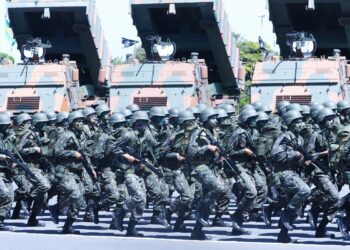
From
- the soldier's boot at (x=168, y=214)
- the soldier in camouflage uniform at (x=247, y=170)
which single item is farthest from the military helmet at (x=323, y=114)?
the soldier's boot at (x=168, y=214)

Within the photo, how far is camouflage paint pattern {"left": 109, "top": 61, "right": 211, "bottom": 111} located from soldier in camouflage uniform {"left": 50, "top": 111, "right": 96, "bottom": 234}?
261 inches

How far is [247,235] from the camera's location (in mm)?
14109

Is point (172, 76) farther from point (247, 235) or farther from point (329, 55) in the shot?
point (247, 235)

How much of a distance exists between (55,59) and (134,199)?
38.6 feet

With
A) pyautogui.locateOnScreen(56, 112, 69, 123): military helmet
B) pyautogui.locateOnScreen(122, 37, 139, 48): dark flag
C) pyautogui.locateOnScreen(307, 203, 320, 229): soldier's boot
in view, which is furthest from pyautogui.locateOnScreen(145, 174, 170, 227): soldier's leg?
pyautogui.locateOnScreen(122, 37, 139, 48): dark flag

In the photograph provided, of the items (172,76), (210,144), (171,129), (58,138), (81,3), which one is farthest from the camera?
(81,3)

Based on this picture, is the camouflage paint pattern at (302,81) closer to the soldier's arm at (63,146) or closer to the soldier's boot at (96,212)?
the soldier's boot at (96,212)

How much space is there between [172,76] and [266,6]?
2.19 metres

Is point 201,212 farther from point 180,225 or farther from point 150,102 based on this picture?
point 150,102

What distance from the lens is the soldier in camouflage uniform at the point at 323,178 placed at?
13344 millimetres

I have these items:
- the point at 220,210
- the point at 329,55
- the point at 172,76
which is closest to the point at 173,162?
the point at 220,210

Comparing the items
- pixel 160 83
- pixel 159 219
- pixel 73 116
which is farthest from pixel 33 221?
pixel 160 83

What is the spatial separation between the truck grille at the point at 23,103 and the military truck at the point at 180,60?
1.36 meters

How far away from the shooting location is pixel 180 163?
14.4 m
